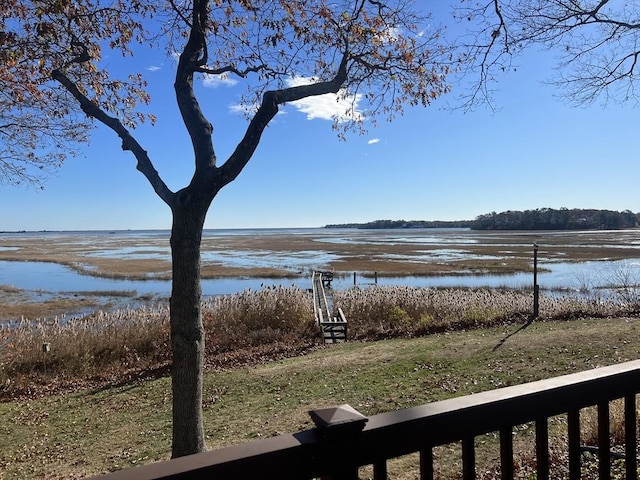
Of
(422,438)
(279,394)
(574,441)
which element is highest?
(422,438)

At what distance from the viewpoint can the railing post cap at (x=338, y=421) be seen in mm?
1677

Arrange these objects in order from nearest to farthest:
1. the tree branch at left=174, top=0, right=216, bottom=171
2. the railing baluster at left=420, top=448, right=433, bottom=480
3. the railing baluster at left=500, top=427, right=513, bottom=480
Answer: the railing baluster at left=420, top=448, right=433, bottom=480 < the railing baluster at left=500, top=427, right=513, bottom=480 < the tree branch at left=174, top=0, right=216, bottom=171

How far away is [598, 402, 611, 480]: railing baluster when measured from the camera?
245 cm

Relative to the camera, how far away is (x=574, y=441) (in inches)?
93.7

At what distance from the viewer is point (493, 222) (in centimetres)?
19362

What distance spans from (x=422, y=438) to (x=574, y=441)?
41.8 inches

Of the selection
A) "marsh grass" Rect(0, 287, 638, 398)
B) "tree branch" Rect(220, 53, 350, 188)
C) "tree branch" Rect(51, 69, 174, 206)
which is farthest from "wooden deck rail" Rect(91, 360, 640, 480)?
"marsh grass" Rect(0, 287, 638, 398)

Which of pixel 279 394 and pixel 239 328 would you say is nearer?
pixel 279 394

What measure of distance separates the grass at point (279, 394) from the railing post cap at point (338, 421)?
4.08 m

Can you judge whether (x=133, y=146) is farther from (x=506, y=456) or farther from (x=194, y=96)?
(x=506, y=456)

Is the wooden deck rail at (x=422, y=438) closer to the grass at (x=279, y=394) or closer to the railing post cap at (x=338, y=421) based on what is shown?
the railing post cap at (x=338, y=421)

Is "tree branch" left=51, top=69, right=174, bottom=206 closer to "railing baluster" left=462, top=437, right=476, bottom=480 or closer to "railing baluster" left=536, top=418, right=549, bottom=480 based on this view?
"railing baluster" left=462, top=437, right=476, bottom=480

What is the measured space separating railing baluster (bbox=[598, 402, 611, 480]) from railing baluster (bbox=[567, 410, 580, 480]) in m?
0.18

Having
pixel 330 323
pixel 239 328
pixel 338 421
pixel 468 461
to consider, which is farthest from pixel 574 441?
pixel 239 328
